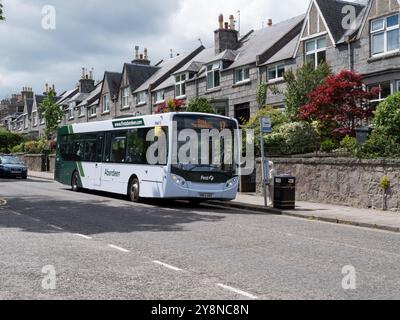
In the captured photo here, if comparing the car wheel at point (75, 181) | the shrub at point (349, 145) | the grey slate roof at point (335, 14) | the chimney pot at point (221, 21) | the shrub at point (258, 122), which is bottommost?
the car wheel at point (75, 181)

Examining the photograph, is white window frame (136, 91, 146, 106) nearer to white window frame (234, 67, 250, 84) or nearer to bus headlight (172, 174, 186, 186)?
white window frame (234, 67, 250, 84)

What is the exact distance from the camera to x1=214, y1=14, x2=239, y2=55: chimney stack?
138ft

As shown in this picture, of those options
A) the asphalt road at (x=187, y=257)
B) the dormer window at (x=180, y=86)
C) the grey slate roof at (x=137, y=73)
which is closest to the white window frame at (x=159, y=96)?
the dormer window at (x=180, y=86)

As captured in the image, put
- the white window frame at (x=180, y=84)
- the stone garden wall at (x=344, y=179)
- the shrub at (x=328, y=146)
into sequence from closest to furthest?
the stone garden wall at (x=344, y=179) < the shrub at (x=328, y=146) < the white window frame at (x=180, y=84)

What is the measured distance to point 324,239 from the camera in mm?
11250

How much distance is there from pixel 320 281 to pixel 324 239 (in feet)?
13.9

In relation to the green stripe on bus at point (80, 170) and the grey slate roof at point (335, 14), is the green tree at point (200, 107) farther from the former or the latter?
the green stripe on bus at point (80, 170)

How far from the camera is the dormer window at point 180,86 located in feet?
145

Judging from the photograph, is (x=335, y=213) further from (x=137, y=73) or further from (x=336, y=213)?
(x=137, y=73)

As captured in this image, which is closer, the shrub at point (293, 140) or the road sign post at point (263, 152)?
the road sign post at point (263, 152)

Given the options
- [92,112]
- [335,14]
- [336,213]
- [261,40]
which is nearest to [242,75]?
[261,40]

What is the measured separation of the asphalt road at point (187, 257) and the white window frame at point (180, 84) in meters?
29.9

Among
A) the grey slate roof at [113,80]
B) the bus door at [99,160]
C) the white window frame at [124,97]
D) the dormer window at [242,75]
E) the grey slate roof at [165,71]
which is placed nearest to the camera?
the bus door at [99,160]
